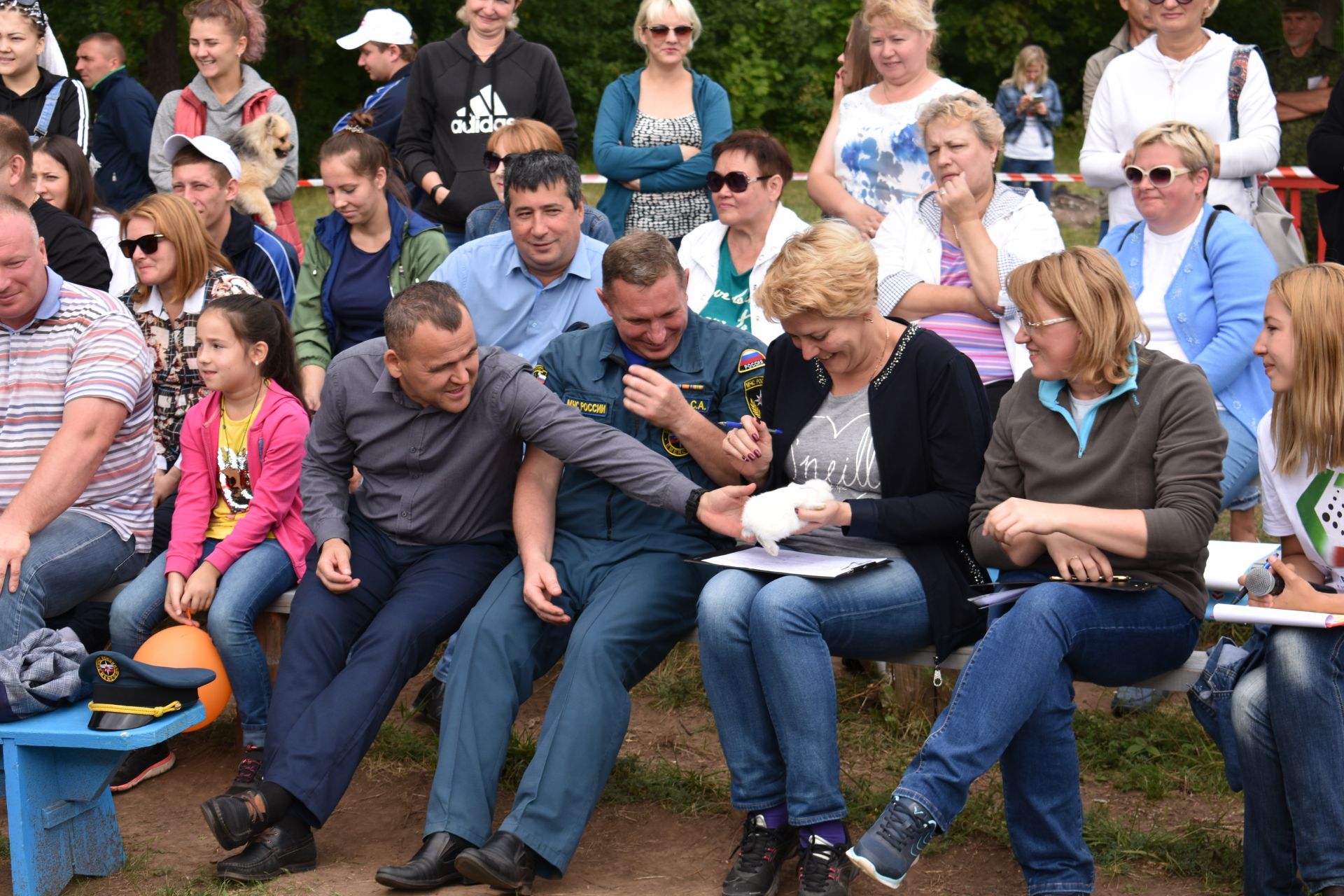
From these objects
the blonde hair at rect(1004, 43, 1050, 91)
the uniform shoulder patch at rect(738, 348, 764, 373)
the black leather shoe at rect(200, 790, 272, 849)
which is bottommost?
the black leather shoe at rect(200, 790, 272, 849)

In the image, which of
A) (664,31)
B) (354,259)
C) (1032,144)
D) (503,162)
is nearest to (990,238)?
(503,162)

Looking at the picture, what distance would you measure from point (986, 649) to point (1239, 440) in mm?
A: 1684

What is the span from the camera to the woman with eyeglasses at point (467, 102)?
21.6 feet

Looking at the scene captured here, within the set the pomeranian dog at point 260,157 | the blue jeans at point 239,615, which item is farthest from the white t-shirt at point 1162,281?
the pomeranian dog at point 260,157

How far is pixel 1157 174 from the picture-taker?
14.4 feet

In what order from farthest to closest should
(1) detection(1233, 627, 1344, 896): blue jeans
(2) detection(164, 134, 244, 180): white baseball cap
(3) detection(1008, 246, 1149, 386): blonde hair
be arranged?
(2) detection(164, 134, 244, 180): white baseball cap, (3) detection(1008, 246, 1149, 386): blonde hair, (1) detection(1233, 627, 1344, 896): blue jeans

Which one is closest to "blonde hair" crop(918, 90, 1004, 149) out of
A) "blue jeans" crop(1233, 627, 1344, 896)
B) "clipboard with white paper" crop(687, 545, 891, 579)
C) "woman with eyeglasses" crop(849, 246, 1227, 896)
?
"woman with eyeglasses" crop(849, 246, 1227, 896)

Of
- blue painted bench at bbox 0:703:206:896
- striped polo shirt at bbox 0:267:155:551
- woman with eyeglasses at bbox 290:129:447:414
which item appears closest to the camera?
blue painted bench at bbox 0:703:206:896

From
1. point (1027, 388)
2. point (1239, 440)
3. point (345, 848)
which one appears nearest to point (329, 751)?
point (345, 848)

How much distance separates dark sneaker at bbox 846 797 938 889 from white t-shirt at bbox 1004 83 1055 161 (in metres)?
10.9

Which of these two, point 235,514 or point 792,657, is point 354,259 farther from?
point 792,657

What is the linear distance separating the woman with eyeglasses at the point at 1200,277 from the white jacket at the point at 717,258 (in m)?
1.18

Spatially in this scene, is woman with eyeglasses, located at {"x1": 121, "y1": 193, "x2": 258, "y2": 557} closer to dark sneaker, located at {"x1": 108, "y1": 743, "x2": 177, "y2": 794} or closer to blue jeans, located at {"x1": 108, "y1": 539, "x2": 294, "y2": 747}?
blue jeans, located at {"x1": 108, "y1": 539, "x2": 294, "y2": 747}

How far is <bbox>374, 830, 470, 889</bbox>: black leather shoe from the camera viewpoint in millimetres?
3475
